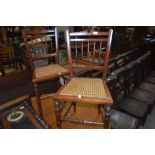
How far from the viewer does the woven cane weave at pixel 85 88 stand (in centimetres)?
118

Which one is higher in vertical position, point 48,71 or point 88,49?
point 88,49

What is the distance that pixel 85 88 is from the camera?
1.27 metres

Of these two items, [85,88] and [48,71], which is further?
Answer: [48,71]

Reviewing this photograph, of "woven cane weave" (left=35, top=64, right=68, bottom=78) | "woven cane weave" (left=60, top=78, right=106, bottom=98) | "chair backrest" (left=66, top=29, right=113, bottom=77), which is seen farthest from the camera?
"woven cane weave" (left=35, top=64, right=68, bottom=78)

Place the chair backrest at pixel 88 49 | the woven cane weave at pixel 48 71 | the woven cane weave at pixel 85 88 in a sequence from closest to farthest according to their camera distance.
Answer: the woven cane weave at pixel 85 88 < the chair backrest at pixel 88 49 < the woven cane weave at pixel 48 71

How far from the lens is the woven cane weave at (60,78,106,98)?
1184mm

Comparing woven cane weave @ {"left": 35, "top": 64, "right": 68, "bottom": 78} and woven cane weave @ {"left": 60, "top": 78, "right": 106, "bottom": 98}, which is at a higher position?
woven cane weave @ {"left": 35, "top": 64, "right": 68, "bottom": 78}

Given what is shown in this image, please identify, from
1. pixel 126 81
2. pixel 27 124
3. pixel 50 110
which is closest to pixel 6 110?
pixel 27 124

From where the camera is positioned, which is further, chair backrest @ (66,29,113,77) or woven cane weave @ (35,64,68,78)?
woven cane weave @ (35,64,68,78)

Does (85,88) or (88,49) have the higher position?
(88,49)

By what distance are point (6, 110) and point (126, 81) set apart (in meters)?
1.72
